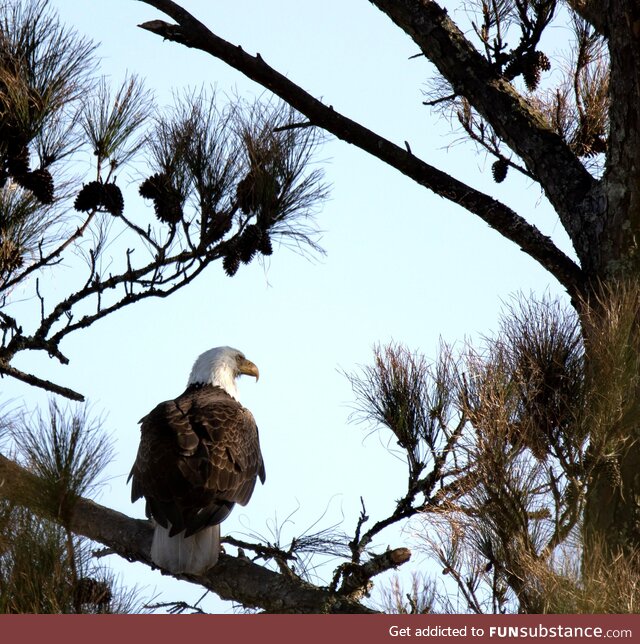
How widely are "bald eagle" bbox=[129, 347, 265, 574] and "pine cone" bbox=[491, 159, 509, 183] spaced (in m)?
1.32

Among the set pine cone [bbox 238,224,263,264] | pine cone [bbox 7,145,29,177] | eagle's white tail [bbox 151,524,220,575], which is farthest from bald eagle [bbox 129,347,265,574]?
pine cone [bbox 7,145,29,177]

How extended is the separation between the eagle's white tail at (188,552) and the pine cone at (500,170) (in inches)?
69.1

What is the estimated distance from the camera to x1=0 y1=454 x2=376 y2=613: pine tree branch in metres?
3.02

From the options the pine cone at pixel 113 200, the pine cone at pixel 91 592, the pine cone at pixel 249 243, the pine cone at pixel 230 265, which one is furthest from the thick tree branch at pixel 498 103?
the pine cone at pixel 91 592

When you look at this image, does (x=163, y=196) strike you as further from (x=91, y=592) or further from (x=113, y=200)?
(x=91, y=592)

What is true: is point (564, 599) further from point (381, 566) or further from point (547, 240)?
point (547, 240)

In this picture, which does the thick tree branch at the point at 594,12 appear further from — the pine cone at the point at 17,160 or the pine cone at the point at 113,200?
the pine cone at the point at 17,160

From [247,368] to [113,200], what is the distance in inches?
70.0

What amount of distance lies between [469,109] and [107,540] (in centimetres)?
215

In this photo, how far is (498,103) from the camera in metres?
3.98

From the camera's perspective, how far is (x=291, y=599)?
3.25 metres

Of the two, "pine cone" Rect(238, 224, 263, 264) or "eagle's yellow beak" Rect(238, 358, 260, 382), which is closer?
"pine cone" Rect(238, 224, 263, 264)

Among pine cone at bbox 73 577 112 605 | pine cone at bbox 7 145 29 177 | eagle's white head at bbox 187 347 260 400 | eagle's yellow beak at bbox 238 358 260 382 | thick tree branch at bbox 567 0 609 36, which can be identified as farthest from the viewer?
eagle's yellow beak at bbox 238 358 260 382

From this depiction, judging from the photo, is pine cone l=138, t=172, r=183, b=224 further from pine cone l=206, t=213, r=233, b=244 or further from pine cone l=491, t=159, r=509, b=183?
pine cone l=491, t=159, r=509, b=183
